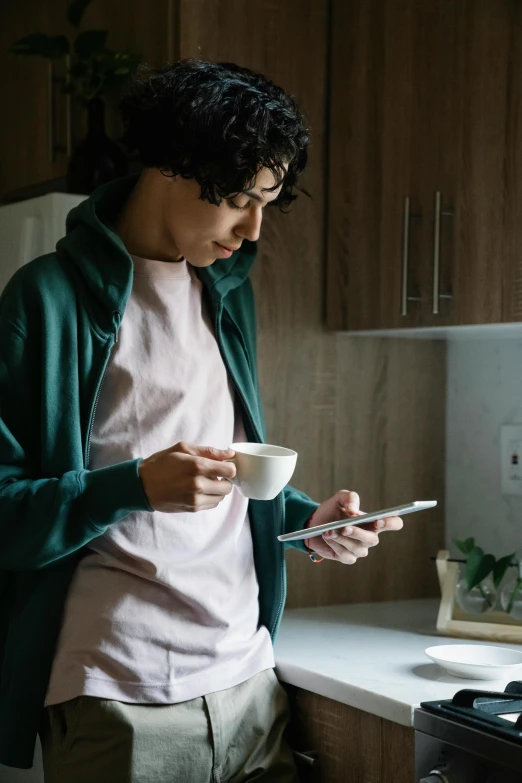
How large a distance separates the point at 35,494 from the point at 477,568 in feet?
3.07

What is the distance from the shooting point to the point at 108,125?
2.12 m

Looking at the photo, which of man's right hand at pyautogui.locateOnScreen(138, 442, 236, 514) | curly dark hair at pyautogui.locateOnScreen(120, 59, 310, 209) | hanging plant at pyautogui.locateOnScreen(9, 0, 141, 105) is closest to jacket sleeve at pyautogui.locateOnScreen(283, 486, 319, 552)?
man's right hand at pyautogui.locateOnScreen(138, 442, 236, 514)

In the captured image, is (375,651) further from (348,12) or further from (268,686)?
(348,12)

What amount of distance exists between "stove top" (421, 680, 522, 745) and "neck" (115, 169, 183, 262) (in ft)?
2.42

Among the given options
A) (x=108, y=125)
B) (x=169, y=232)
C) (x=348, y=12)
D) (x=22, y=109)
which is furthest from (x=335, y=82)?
(x=22, y=109)

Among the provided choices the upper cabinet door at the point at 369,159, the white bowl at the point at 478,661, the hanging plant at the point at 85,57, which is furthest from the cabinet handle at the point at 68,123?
the white bowl at the point at 478,661

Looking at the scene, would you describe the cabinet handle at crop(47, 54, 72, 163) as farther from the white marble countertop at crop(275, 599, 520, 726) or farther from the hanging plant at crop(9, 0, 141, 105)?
the white marble countertop at crop(275, 599, 520, 726)

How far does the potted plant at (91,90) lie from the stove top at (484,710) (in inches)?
48.6

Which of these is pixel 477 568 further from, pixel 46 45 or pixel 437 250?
pixel 46 45

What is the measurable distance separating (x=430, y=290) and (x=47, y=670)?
92 cm

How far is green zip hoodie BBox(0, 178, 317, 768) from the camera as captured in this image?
126cm

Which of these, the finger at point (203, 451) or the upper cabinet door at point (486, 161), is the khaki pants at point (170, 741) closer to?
the finger at point (203, 451)

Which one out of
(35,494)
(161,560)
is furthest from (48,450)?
(161,560)

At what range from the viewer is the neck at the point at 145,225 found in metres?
1.44
